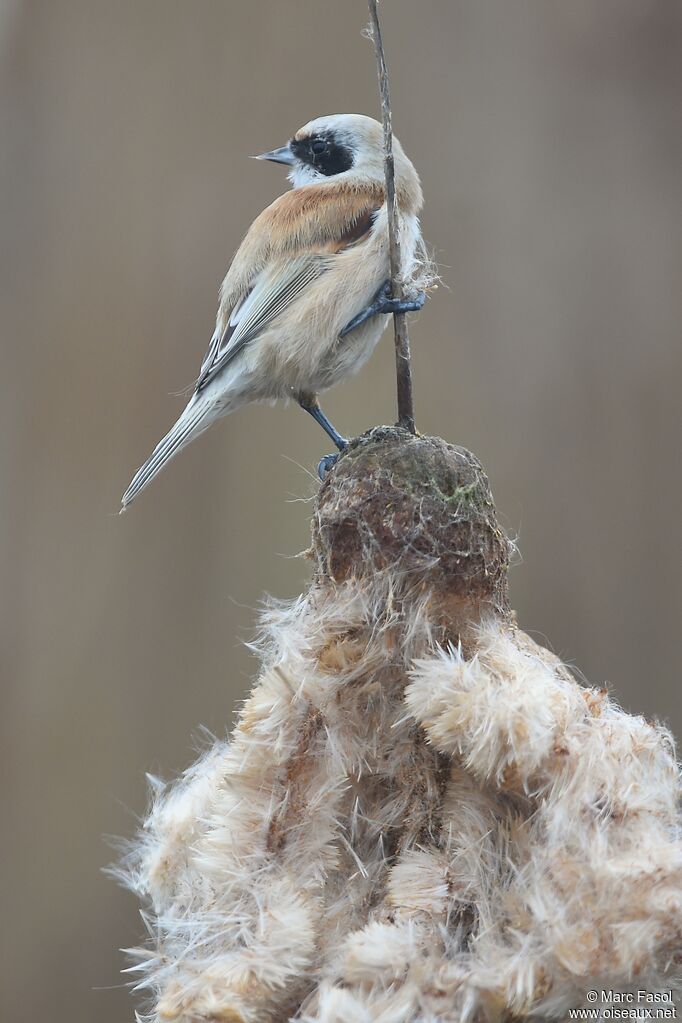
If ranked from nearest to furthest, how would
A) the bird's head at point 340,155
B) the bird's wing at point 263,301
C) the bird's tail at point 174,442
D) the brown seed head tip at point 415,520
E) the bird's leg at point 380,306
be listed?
the brown seed head tip at point 415,520 → the bird's leg at point 380,306 → the bird's tail at point 174,442 → the bird's wing at point 263,301 → the bird's head at point 340,155

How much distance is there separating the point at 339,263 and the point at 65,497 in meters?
1.71

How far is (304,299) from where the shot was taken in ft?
5.97

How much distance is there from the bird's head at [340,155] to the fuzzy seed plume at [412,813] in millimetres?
978

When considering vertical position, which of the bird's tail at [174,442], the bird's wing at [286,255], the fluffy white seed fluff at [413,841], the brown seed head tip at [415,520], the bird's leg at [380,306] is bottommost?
the fluffy white seed fluff at [413,841]

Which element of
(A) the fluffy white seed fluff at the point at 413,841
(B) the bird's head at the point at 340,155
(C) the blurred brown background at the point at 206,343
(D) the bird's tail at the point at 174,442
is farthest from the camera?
(C) the blurred brown background at the point at 206,343

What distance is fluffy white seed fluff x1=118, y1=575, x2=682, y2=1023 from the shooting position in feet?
2.84

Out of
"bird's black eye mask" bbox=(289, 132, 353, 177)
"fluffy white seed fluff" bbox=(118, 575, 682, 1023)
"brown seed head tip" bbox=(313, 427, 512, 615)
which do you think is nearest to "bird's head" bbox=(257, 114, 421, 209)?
"bird's black eye mask" bbox=(289, 132, 353, 177)

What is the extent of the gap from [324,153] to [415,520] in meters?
1.27

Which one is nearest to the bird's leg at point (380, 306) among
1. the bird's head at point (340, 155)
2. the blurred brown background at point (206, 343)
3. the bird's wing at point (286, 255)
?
the bird's wing at point (286, 255)

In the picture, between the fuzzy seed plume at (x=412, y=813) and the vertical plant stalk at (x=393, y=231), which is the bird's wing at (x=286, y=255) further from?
the fuzzy seed plume at (x=412, y=813)

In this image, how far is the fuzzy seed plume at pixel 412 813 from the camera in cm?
87

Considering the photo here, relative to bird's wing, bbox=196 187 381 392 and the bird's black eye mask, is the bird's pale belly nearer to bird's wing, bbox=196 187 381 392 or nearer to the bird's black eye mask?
bird's wing, bbox=196 187 381 392

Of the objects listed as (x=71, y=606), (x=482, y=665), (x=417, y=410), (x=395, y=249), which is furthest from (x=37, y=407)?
(x=482, y=665)

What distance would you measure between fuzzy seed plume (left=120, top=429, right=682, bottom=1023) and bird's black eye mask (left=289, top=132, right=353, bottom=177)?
1107 millimetres
